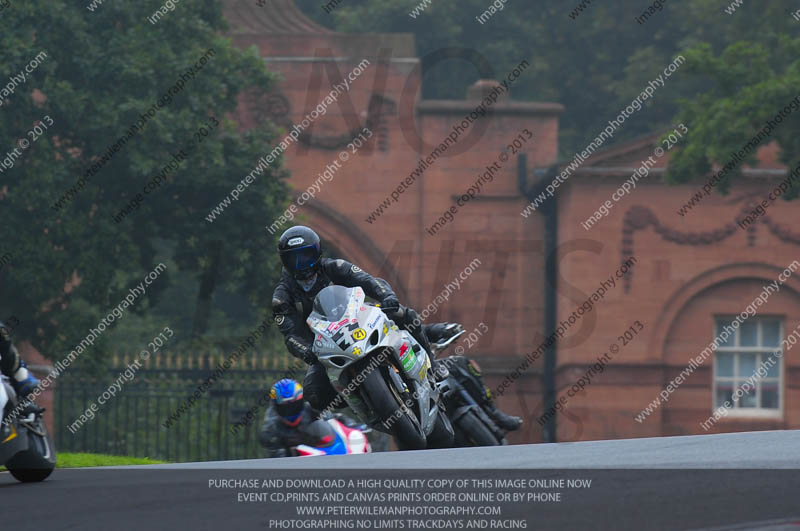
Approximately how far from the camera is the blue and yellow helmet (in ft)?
47.2

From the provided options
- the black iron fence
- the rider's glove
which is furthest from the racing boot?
the black iron fence

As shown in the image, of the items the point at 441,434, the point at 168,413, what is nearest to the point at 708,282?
the point at 168,413

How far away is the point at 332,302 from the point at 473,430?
7.69 ft

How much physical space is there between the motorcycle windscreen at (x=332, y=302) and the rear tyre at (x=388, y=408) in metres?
0.51

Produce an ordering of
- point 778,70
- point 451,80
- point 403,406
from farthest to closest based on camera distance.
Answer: point 451,80 → point 778,70 → point 403,406

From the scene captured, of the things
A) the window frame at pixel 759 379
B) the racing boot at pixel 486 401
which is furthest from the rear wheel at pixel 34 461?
the window frame at pixel 759 379

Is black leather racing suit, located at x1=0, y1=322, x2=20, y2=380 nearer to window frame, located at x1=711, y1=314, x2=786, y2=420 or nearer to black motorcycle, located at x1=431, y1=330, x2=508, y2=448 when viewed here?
black motorcycle, located at x1=431, y1=330, x2=508, y2=448

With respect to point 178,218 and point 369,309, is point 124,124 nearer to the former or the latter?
point 178,218

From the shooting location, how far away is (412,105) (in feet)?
104

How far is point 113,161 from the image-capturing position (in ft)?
76.0

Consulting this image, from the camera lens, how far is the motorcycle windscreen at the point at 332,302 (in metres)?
11.0
